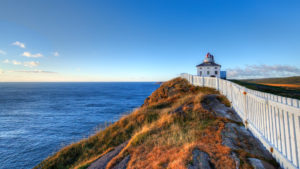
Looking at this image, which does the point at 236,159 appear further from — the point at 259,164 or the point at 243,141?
the point at 243,141

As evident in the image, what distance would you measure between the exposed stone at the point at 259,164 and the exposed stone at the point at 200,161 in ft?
3.07

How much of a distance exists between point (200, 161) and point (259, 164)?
128 cm

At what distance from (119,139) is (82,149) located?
2670 mm

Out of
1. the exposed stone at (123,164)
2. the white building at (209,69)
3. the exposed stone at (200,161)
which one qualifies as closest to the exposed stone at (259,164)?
the exposed stone at (200,161)

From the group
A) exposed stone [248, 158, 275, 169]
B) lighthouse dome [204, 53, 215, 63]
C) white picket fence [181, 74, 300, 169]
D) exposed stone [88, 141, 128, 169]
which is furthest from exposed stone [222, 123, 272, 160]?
lighthouse dome [204, 53, 215, 63]

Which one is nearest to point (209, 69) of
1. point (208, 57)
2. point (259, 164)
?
point (208, 57)

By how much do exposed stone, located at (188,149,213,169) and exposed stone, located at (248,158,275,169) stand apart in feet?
3.07

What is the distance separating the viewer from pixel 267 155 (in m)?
3.46

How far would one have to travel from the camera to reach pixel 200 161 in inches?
124

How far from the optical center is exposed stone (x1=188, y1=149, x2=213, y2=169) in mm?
2988

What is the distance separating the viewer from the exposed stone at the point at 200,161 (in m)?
2.99

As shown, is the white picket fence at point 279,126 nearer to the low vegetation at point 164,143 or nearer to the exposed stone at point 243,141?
the exposed stone at point 243,141

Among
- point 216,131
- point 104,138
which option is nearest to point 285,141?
point 216,131

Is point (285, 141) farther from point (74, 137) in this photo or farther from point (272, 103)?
point (74, 137)
